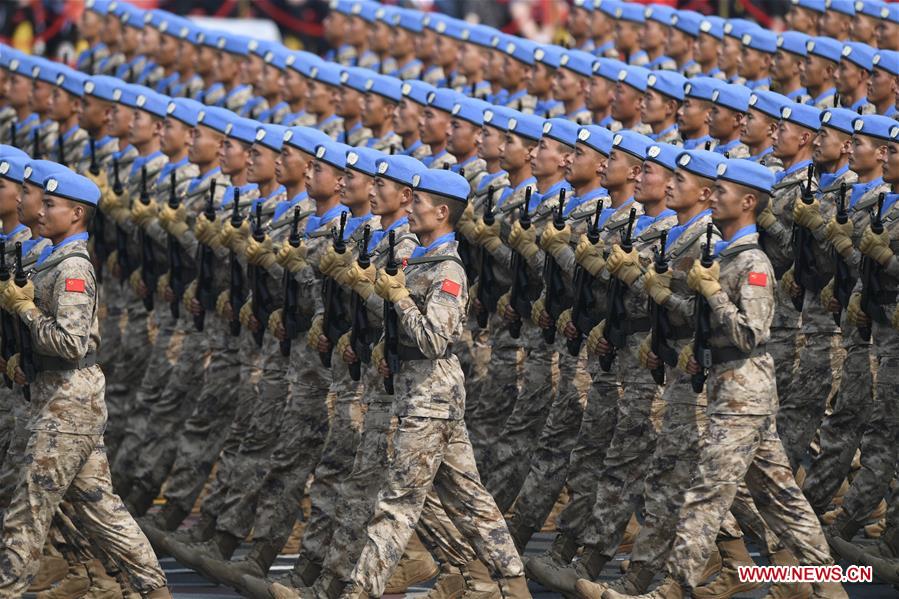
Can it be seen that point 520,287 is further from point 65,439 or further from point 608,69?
point 65,439

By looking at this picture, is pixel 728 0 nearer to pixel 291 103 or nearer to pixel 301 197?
pixel 291 103

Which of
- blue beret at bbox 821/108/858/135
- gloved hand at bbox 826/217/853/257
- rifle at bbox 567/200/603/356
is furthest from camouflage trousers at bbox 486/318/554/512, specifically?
blue beret at bbox 821/108/858/135

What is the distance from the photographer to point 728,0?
21.5m

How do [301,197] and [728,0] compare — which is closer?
[301,197]

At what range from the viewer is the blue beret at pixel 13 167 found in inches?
450

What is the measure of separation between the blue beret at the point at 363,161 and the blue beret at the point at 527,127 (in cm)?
163

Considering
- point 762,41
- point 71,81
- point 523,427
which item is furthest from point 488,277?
point 71,81

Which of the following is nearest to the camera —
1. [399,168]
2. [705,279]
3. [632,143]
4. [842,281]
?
[705,279]

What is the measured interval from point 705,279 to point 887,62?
14.1 feet

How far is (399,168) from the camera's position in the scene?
432 inches

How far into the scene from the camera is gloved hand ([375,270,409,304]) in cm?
1031

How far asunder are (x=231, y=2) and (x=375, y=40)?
4971 millimetres

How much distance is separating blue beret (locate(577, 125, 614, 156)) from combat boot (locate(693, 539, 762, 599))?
7.99ft

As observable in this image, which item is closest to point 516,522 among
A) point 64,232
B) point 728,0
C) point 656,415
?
point 656,415
